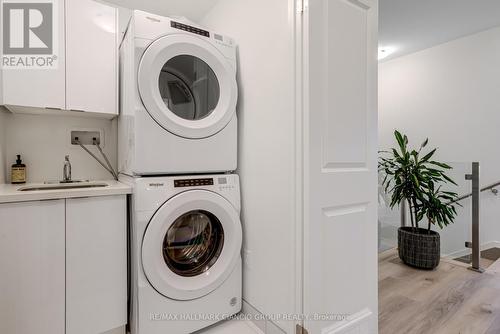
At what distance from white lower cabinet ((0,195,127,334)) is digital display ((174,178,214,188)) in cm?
29

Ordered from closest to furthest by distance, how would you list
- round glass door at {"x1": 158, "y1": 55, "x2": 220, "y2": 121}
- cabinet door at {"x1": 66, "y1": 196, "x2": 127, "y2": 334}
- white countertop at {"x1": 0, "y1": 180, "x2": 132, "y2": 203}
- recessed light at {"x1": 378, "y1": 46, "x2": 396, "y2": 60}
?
white countertop at {"x1": 0, "y1": 180, "x2": 132, "y2": 203} → cabinet door at {"x1": 66, "y1": 196, "x2": 127, "y2": 334} → round glass door at {"x1": 158, "y1": 55, "x2": 220, "y2": 121} → recessed light at {"x1": 378, "y1": 46, "x2": 396, "y2": 60}

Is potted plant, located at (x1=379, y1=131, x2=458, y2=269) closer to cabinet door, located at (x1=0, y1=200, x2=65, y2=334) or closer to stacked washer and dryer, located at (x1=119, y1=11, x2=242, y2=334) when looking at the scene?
stacked washer and dryer, located at (x1=119, y1=11, x2=242, y2=334)

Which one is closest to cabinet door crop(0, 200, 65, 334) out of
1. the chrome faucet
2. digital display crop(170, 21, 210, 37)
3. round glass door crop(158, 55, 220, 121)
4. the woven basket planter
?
the chrome faucet

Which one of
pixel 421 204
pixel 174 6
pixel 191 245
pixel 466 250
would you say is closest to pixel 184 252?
pixel 191 245

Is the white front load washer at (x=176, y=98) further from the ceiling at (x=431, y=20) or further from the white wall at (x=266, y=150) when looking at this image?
the ceiling at (x=431, y=20)

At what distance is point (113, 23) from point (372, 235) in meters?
2.03

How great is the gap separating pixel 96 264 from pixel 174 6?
6.02 feet

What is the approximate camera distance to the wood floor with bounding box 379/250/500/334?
161 cm

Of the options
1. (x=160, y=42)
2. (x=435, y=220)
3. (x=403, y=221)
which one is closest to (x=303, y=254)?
(x=160, y=42)

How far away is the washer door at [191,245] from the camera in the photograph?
129 centimetres

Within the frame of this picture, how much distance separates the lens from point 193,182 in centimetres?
142

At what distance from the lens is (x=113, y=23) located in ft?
5.34

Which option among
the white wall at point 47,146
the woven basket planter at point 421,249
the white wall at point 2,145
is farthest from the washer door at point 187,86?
the woven basket planter at point 421,249

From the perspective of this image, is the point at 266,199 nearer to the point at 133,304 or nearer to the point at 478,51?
the point at 133,304
